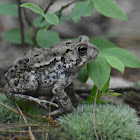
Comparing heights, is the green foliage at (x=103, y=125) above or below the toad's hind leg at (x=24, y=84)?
below

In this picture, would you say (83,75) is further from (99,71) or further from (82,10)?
(82,10)

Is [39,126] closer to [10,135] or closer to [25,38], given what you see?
[10,135]

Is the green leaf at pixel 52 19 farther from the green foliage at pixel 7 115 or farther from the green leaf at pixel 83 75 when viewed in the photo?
the green foliage at pixel 7 115

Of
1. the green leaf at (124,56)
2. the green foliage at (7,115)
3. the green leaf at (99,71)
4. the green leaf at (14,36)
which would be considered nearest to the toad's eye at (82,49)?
the green leaf at (99,71)

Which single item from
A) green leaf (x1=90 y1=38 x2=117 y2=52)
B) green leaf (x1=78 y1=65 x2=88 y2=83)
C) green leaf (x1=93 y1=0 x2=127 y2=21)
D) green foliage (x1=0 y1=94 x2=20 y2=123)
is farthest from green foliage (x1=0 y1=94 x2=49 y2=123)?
green leaf (x1=93 y1=0 x2=127 y2=21)

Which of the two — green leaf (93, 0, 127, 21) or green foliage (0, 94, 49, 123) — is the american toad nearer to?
green foliage (0, 94, 49, 123)

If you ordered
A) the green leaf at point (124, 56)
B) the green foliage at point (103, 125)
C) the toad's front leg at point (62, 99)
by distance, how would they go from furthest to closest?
1. the green leaf at point (124, 56)
2. the toad's front leg at point (62, 99)
3. the green foliage at point (103, 125)

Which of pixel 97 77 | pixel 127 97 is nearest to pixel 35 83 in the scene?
pixel 97 77

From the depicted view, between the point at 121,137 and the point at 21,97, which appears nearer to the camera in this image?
the point at 121,137
